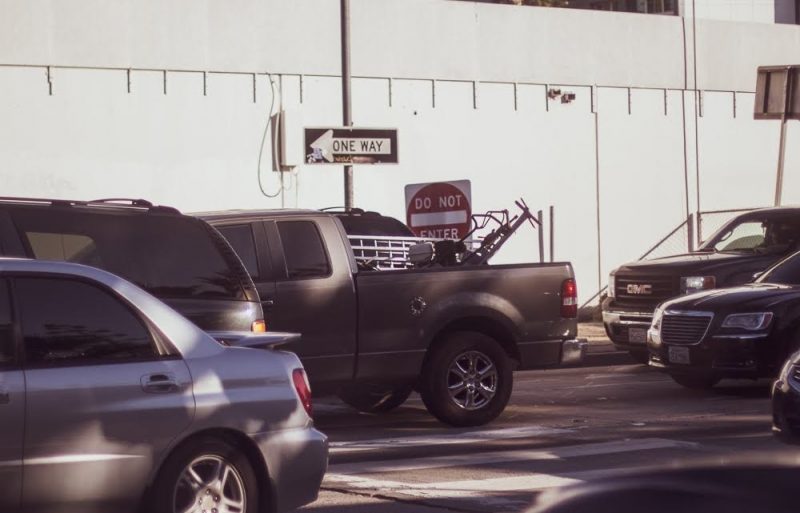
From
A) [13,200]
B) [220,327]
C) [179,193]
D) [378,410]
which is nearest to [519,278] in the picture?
[378,410]

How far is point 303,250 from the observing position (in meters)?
12.6

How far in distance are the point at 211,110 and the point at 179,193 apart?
1.33m

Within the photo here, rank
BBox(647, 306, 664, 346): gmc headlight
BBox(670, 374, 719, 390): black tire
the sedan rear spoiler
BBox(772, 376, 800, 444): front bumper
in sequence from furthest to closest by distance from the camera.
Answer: BBox(670, 374, 719, 390): black tire < BBox(647, 306, 664, 346): gmc headlight < BBox(772, 376, 800, 444): front bumper < the sedan rear spoiler

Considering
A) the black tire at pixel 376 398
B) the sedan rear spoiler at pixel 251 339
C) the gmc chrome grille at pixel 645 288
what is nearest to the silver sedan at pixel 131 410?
the sedan rear spoiler at pixel 251 339

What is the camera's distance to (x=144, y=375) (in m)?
7.29

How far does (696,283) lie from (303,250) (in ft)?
21.0

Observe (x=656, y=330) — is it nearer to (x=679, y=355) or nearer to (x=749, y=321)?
(x=679, y=355)

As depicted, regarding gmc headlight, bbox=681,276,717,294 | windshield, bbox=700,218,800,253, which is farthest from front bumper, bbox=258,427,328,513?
windshield, bbox=700,218,800,253

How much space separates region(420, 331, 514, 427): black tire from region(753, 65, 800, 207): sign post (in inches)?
379

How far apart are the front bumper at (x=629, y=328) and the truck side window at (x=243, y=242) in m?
6.33

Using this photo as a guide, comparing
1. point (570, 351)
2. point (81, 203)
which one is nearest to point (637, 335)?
point (570, 351)

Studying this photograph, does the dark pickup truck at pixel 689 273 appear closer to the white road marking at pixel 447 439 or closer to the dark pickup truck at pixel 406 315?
the dark pickup truck at pixel 406 315

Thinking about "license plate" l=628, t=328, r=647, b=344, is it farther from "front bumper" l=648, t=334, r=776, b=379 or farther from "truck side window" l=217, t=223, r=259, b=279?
"truck side window" l=217, t=223, r=259, b=279

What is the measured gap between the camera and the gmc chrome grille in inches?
689
